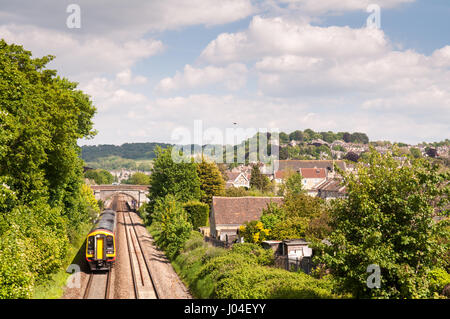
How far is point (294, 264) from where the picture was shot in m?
25.3

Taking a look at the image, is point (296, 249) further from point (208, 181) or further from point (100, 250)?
point (208, 181)

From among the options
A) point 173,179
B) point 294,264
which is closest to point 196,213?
point 173,179

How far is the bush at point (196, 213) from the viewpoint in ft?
180

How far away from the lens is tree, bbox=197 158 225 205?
70.1 m

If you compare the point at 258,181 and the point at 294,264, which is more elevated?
the point at 258,181

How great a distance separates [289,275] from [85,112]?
26.8 m

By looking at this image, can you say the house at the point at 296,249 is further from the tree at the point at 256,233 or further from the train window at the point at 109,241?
the train window at the point at 109,241

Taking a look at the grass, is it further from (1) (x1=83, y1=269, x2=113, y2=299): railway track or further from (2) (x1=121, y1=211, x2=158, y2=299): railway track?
(2) (x1=121, y1=211, x2=158, y2=299): railway track

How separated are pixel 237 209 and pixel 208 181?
20402 mm

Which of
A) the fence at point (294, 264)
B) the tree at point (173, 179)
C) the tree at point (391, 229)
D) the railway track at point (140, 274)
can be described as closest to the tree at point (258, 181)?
the tree at point (173, 179)

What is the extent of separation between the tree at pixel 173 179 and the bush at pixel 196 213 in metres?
2.27

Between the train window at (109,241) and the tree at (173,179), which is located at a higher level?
the tree at (173,179)

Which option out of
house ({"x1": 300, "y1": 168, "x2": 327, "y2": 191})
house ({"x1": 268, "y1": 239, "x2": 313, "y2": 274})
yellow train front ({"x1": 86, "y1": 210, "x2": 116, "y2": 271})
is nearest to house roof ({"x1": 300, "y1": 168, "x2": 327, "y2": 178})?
house ({"x1": 300, "y1": 168, "x2": 327, "y2": 191})
